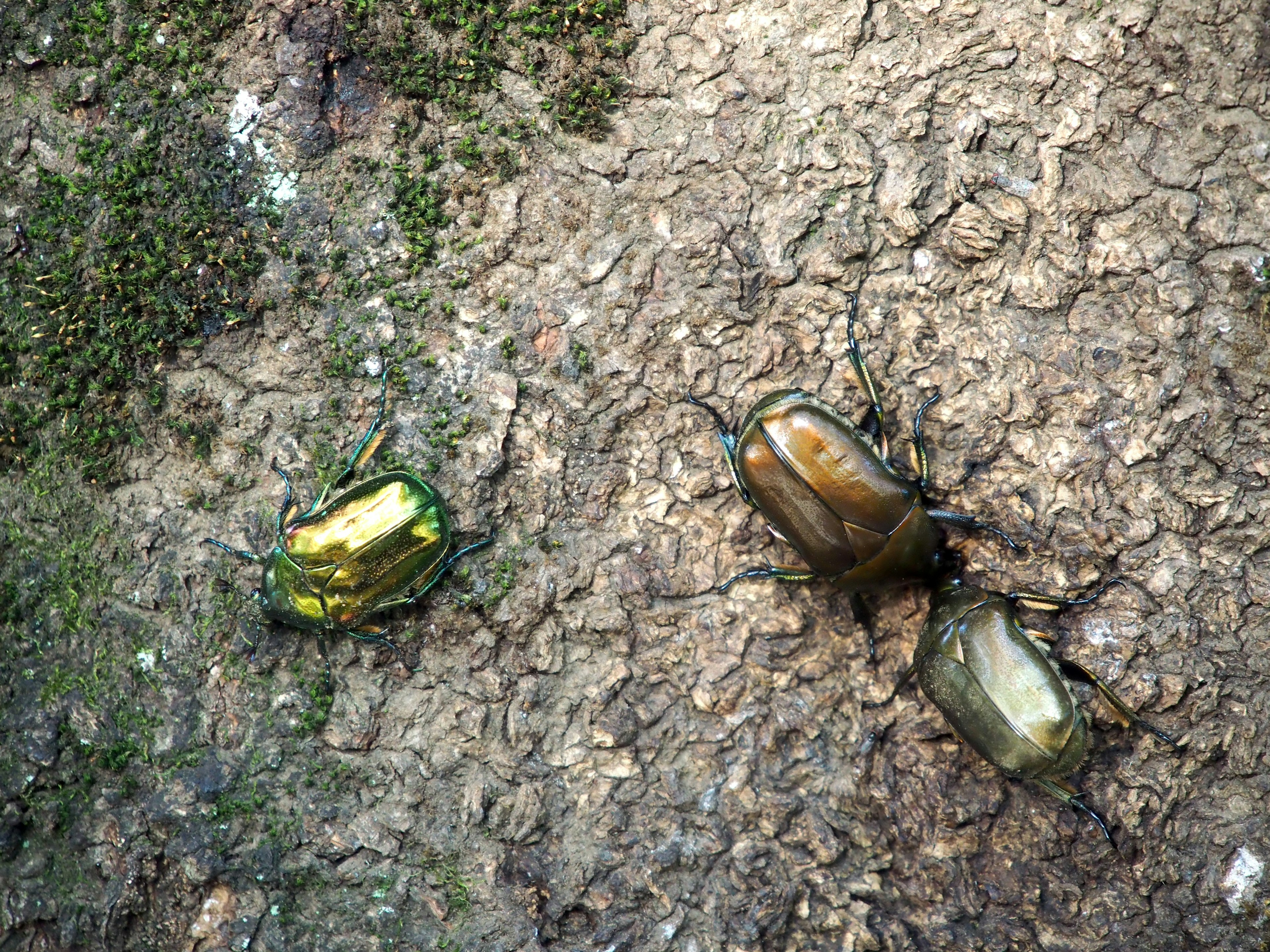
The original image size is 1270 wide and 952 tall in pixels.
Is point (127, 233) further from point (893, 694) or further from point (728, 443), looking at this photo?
point (893, 694)

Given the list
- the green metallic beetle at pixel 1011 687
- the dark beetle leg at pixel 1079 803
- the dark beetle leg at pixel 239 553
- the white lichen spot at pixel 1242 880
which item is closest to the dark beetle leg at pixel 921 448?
the green metallic beetle at pixel 1011 687

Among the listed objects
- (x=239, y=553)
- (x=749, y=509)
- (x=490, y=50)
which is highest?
(x=490, y=50)

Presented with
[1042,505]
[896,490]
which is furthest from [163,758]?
[1042,505]

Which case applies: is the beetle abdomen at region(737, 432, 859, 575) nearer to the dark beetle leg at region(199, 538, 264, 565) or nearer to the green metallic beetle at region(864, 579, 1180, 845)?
the green metallic beetle at region(864, 579, 1180, 845)

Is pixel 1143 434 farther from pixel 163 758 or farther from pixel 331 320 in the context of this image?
Answer: pixel 163 758

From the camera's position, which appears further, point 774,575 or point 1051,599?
point 774,575

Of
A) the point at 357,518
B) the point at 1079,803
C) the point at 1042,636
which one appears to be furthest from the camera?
the point at 357,518

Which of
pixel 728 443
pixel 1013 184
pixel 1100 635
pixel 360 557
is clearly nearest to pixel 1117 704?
pixel 1100 635

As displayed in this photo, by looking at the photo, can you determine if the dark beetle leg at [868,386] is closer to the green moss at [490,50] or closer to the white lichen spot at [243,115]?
the green moss at [490,50]
